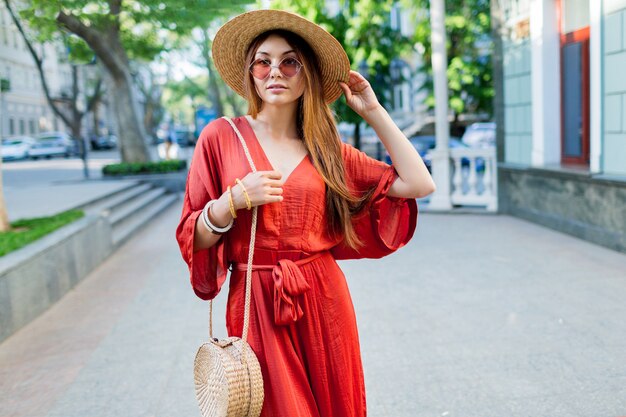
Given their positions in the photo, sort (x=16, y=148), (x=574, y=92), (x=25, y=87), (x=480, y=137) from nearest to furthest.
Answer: (x=574, y=92) < (x=480, y=137) < (x=16, y=148) < (x=25, y=87)

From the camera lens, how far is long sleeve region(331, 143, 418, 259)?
2588 mm

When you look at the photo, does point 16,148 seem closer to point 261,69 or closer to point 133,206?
point 133,206

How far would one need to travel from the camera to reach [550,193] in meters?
10.0

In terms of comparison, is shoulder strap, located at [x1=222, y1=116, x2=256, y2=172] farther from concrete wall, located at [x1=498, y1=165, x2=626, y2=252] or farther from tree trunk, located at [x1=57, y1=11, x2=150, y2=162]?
tree trunk, located at [x1=57, y1=11, x2=150, y2=162]

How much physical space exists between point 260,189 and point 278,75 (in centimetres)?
43

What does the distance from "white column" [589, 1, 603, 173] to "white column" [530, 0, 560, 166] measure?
1.55 m

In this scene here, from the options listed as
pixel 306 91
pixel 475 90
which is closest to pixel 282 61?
pixel 306 91

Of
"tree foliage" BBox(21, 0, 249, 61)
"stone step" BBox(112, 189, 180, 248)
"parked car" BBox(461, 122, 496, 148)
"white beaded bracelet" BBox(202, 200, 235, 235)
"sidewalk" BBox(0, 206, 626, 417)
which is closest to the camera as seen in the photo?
"white beaded bracelet" BBox(202, 200, 235, 235)

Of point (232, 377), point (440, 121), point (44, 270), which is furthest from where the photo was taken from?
point (440, 121)

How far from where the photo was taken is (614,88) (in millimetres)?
8289

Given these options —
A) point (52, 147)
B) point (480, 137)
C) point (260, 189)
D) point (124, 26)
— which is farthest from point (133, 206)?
point (52, 147)

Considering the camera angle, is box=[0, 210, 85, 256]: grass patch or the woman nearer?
the woman

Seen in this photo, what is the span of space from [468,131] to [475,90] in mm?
4930

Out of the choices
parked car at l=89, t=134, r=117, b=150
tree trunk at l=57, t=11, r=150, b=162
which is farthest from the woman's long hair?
parked car at l=89, t=134, r=117, b=150
